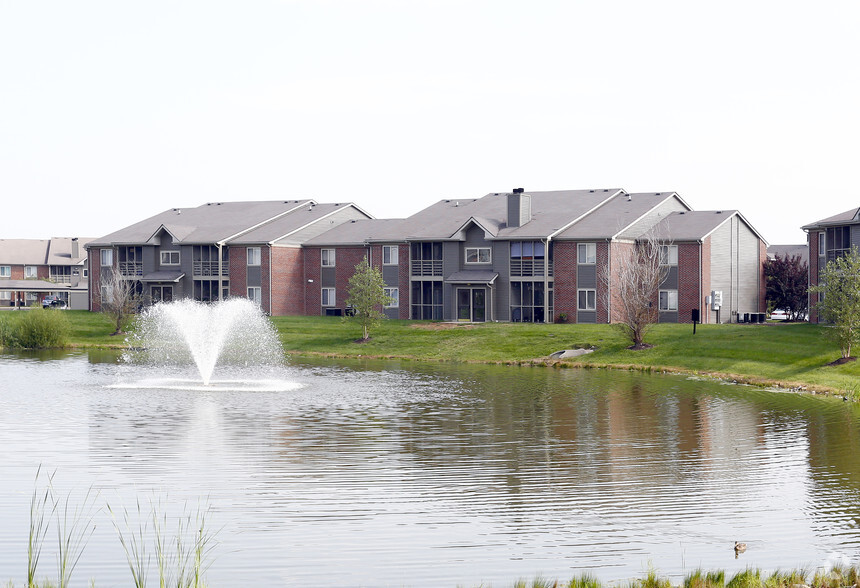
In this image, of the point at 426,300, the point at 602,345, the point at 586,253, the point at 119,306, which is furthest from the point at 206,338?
the point at 586,253

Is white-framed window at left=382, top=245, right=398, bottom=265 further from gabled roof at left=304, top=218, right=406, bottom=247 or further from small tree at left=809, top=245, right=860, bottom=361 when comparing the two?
small tree at left=809, top=245, right=860, bottom=361

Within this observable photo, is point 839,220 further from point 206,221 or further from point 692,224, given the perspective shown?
point 206,221

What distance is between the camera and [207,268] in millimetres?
78750

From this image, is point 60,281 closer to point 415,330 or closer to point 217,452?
point 415,330

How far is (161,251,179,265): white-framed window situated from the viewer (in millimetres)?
80625

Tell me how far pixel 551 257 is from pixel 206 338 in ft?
76.3

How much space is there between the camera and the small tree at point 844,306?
144ft

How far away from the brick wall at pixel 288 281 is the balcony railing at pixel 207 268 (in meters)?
4.56

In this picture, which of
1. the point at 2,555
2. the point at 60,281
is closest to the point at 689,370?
the point at 2,555

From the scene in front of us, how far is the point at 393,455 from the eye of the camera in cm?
2248


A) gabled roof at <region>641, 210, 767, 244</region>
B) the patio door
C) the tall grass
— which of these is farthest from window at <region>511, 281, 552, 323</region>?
the tall grass

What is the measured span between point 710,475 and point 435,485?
19.4ft

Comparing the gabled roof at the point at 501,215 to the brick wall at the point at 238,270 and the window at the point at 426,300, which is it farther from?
the brick wall at the point at 238,270

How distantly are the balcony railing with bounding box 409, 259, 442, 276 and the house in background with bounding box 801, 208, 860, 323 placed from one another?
24423mm
